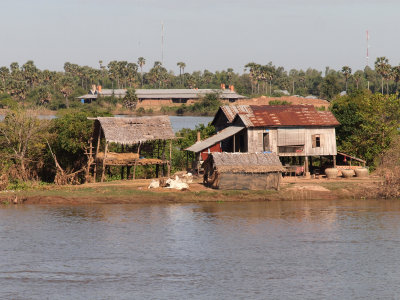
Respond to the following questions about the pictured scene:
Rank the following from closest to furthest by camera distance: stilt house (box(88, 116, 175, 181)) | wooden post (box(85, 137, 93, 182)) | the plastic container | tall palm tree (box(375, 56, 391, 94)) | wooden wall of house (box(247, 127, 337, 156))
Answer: stilt house (box(88, 116, 175, 181)), wooden post (box(85, 137, 93, 182)), the plastic container, wooden wall of house (box(247, 127, 337, 156)), tall palm tree (box(375, 56, 391, 94))

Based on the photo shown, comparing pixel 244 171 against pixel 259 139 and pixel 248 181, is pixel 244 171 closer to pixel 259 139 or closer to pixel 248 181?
pixel 248 181

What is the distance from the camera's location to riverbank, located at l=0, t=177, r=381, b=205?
37156 millimetres

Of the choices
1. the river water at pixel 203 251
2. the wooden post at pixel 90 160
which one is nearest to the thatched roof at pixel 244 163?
the river water at pixel 203 251

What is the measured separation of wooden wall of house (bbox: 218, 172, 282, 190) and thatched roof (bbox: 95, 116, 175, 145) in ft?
18.0

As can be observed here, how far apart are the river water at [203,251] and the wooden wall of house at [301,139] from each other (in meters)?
5.86

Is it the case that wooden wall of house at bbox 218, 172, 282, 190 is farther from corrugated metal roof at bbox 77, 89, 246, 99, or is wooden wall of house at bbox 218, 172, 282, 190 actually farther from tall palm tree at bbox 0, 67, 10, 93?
tall palm tree at bbox 0, 67, 10, 93

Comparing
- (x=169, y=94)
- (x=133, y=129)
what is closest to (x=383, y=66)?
(x=169, y=94)

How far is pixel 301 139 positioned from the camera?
43625 mm

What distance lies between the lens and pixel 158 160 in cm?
4284

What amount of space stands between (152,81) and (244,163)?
420 feet

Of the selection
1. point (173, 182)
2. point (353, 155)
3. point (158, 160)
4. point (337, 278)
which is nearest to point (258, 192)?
point (173, 182)

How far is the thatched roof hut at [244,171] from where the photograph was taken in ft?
125

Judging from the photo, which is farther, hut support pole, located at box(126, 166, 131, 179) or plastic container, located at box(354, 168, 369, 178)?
hut support pole, located at box(126, 166, 131, 179)

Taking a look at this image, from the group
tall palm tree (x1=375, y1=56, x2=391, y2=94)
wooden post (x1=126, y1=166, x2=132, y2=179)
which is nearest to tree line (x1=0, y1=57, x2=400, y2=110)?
tall palm tree (x1=375, y1=56, x2=391, y2=94)
